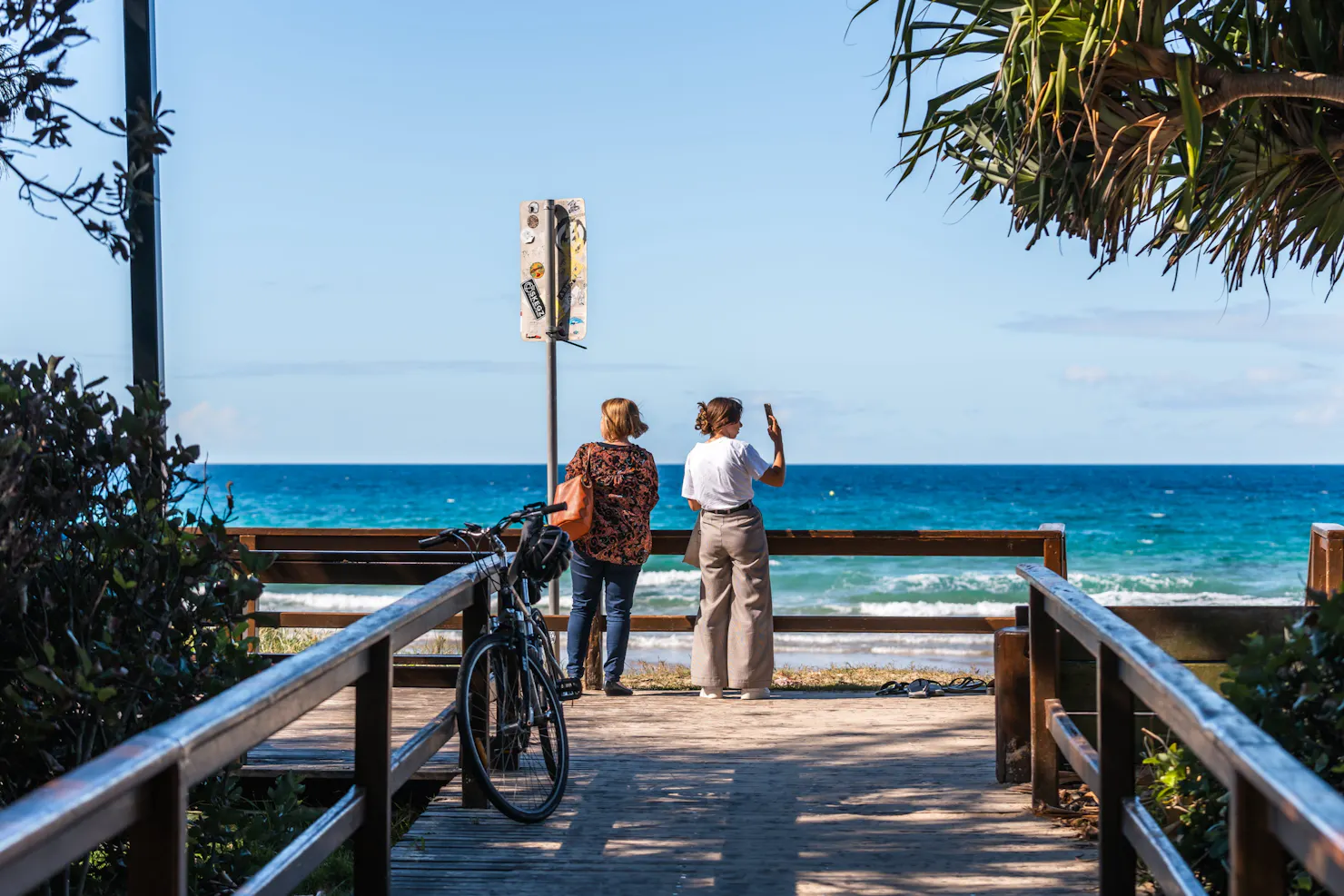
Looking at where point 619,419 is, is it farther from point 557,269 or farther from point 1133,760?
point 1133,760

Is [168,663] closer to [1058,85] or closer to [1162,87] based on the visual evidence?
[1058,85]

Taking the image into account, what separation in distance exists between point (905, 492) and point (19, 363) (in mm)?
61048

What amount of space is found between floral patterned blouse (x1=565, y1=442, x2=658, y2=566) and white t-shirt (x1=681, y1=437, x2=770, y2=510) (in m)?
0.27

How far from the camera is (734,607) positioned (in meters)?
7.39

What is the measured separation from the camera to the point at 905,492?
62906 millimetres

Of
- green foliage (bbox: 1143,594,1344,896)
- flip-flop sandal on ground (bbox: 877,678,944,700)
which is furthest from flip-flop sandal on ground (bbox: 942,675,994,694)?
green foliage (bbox: 1143,594,1344,896)

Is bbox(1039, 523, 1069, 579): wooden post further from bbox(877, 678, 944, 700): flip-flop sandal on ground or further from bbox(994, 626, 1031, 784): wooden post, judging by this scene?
bbox(994, 626, 1031, 784): wooden post

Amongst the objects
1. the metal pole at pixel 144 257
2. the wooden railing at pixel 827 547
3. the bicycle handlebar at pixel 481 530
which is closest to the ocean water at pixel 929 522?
the metal pole at pixel 144 257

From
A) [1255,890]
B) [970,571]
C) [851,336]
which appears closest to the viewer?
[1255,890]

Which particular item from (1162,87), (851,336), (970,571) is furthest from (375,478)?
(1162,87)

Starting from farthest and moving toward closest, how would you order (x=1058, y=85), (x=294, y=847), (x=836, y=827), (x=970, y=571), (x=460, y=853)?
(x=970, y=571)
(x=1058, y=85)
(x=836, y=827)
(x=460, y=853)
(x=294, y=847)

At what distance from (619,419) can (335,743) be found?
230 centimetres

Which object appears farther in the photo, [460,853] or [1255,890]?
[460,853]

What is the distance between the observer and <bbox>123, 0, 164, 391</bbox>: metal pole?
4.07 m
